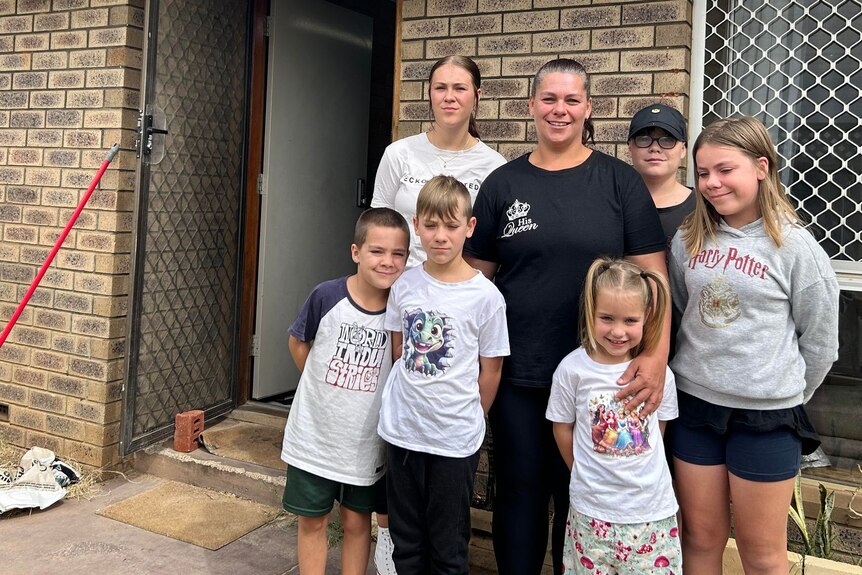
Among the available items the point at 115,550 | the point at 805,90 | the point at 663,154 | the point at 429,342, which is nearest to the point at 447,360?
the point at 429,342

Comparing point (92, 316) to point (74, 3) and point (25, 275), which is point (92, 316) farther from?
point (74, 3)

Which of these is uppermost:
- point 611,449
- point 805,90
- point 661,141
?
point 805,90

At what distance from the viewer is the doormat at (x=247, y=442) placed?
3.93 metres

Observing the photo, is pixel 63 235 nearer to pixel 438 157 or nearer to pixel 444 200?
pixel 438 157

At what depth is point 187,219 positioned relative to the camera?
4.17 m

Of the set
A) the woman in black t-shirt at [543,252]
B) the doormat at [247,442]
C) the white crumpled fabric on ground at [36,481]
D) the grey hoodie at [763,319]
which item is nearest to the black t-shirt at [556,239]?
the woman in black t-shirt at [543,252]

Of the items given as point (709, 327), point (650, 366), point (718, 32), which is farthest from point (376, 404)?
point (718, 32)

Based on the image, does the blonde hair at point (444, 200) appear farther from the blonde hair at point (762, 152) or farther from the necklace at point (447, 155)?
the blonde hair at point (762, 152)

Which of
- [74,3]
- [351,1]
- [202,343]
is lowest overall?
[202,343]

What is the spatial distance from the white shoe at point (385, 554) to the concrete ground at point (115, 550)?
1.77 feet

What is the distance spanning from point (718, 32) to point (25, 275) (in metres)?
3.71

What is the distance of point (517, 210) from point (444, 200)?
241 millimetres

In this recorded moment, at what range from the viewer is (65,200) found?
156 inches

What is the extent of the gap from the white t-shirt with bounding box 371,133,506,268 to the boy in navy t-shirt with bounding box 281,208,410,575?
0.22m
